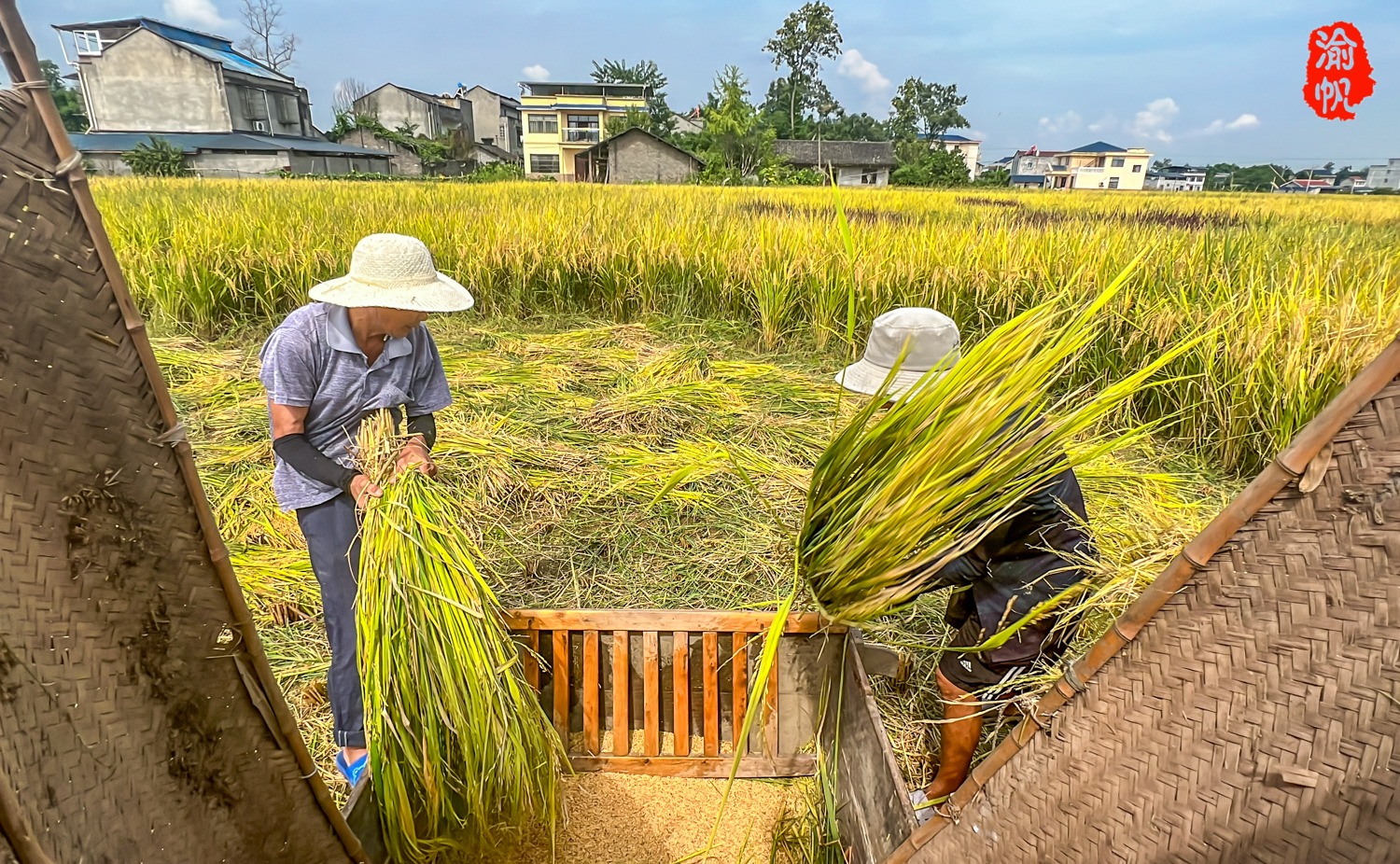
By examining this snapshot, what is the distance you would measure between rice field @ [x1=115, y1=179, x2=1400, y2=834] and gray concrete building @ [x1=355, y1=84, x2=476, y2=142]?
40515 millimetres

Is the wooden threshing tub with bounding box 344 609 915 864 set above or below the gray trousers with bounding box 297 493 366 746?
below

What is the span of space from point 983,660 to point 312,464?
1.65 meters

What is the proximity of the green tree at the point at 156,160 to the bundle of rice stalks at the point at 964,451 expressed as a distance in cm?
2687

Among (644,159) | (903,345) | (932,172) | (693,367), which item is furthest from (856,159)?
(903,345)

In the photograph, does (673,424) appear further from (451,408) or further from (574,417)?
(451,408)

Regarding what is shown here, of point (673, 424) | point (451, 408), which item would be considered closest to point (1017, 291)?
point (673, 424)

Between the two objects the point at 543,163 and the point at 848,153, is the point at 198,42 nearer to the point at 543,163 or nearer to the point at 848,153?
the point at 543,163

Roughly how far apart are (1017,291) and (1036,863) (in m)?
4.02

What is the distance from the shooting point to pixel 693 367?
14.7ft

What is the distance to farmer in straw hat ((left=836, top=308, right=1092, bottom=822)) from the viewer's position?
55.8 inches

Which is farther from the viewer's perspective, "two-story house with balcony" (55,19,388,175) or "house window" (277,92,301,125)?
"house window" (277,92,301,125)

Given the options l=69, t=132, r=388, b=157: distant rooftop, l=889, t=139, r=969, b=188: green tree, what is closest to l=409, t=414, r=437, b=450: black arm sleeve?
l=69, t=132, r=388, b=157: distant rooftop

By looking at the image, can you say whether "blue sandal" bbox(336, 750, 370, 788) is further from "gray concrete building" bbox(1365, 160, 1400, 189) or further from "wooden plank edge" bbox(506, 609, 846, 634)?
"gray concrete building" bbox(1365, 160, 1400, 189)

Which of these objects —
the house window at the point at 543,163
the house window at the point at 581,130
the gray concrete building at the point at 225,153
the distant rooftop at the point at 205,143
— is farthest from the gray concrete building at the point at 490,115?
the gray concrete building at the point at 225,153
